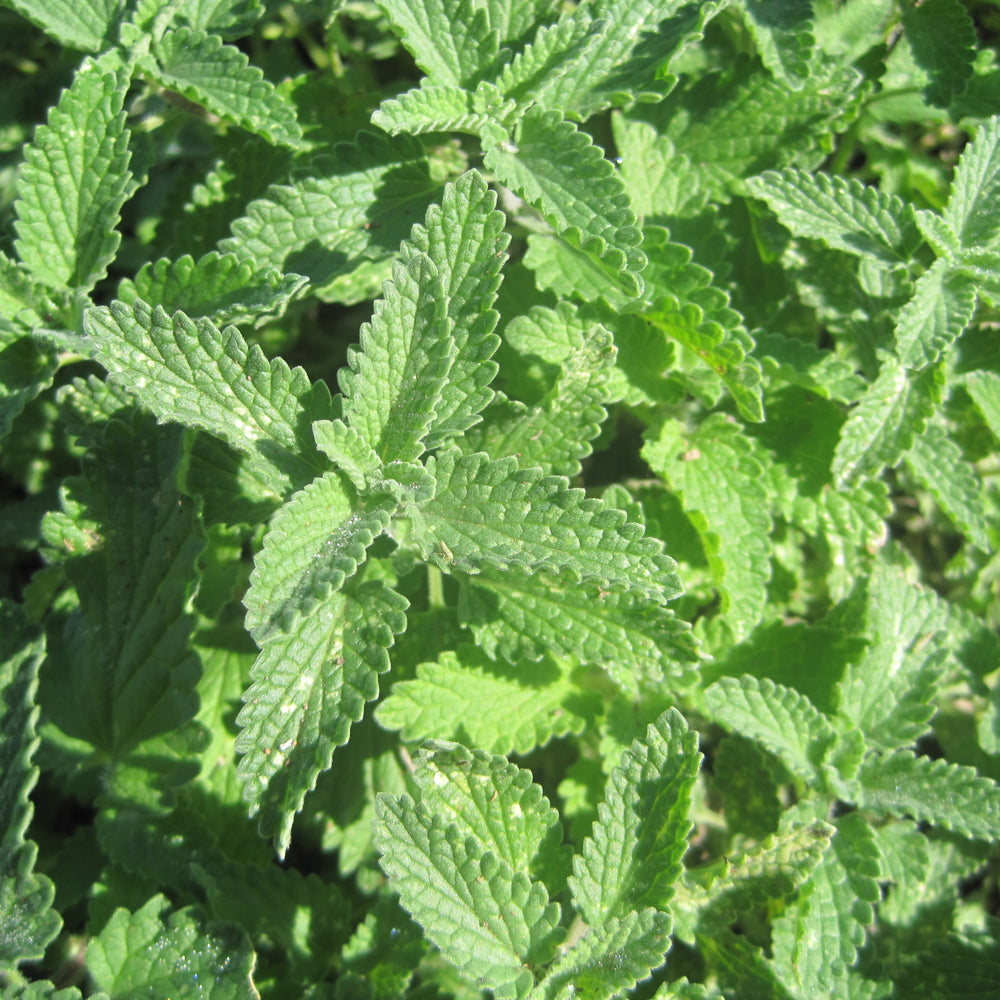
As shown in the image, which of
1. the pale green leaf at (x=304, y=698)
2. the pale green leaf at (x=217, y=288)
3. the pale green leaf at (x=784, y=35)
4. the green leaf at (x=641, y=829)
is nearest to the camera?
the pale green leaf at (x=304, y=698)

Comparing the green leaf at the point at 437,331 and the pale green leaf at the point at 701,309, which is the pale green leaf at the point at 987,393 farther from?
the green leaf at the point at 437,331

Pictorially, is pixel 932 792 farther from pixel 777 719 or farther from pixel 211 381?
pixel 211 381

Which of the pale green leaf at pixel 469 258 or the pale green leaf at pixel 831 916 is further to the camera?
the pale green leaf at pixel 831 916

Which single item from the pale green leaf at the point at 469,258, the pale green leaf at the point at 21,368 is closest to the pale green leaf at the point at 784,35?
the pale green leaf at the point at 469,258

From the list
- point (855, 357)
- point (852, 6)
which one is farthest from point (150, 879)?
point (852, 6)

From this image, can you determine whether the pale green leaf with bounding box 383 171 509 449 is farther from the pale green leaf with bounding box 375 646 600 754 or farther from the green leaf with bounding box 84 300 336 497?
the pale green leaf with bounding box 375 646 600 754

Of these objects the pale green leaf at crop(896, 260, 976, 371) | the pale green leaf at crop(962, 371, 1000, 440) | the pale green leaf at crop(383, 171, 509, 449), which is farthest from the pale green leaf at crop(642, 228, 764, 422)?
the pale green leaf at crop(962, 371, 1000, 440)

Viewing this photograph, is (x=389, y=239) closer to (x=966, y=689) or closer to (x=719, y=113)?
(x=719, y=113)
